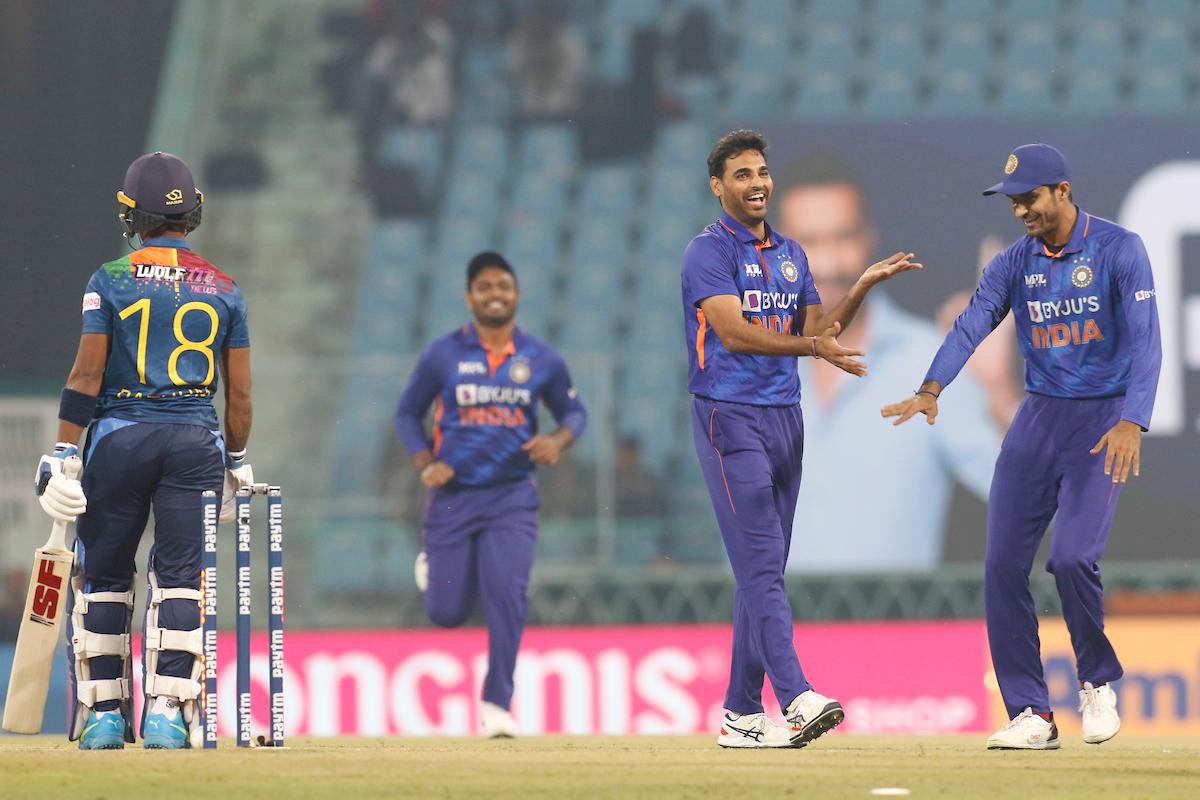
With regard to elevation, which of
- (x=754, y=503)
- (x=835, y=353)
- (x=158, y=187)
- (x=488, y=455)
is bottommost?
(x=754, y=503)

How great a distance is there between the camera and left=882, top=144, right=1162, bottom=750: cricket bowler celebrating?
688 cm

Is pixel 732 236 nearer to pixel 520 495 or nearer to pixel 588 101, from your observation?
pixel 520 495

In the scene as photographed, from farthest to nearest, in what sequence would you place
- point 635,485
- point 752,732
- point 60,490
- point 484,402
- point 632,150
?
point 632,150 → point 635,485 → point 484,402 → point 752,732 → point 60,490

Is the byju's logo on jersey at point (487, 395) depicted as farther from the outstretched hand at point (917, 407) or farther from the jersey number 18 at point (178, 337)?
the outstretched hand at point (917, 407)

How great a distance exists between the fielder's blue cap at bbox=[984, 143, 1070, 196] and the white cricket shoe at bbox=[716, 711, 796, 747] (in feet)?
6.48

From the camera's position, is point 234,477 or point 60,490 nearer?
point 60,490

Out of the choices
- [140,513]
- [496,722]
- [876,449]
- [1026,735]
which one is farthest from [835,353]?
[876,449]

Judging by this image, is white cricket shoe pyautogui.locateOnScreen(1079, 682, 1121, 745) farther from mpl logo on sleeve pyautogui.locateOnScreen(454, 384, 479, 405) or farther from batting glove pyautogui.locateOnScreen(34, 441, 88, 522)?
mpl logo on sleeve pyautogui.locateOnScreen(454, 384, 479, 405)

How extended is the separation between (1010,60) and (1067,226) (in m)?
9.58

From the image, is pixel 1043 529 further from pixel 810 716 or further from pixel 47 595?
pixel 47 595

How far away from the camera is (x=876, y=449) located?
14352 millimetres

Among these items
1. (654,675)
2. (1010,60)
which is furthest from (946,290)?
(654,675)

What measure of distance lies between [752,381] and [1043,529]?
1.16 m

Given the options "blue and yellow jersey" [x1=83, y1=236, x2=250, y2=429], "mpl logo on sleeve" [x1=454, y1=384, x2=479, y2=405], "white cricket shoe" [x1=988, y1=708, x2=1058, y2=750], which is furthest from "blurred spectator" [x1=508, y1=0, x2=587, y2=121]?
"white cricket shoe" [x1=988, y1=708, x2=1058, y2=750]
